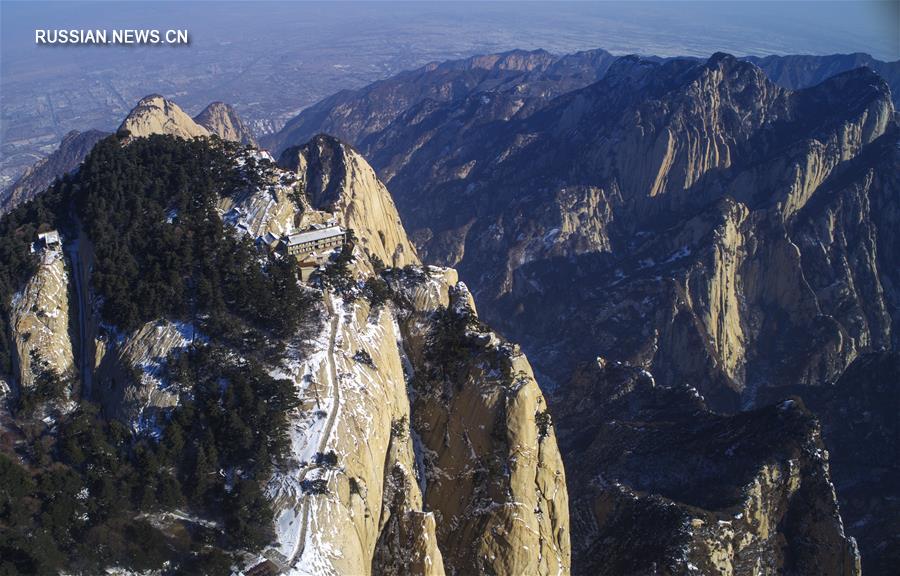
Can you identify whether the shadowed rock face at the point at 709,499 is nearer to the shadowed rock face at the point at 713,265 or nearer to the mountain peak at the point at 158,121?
the shadowed rock face at the point at 713,265

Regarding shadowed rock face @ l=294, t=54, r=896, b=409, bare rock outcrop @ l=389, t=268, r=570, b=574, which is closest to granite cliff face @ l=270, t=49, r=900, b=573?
shadowed rock face @ l=294, t=54, r=896, b=409

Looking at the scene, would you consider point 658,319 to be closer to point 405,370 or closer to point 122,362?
point 405,370

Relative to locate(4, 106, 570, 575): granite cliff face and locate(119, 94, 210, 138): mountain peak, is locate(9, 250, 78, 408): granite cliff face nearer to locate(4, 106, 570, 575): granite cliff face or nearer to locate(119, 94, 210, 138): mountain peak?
locate(4, 106, 570, 575): granite cliff face

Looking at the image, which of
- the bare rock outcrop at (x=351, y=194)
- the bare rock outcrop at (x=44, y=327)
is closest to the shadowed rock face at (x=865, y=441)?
the bare rock outcrop at (x=351, y=194)

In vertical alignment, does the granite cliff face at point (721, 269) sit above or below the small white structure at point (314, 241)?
below

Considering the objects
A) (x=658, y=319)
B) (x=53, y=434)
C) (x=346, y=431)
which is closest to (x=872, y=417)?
(x=658, y=319)

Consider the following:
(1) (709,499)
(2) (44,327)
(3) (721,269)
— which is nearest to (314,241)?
(2) (44,327)
